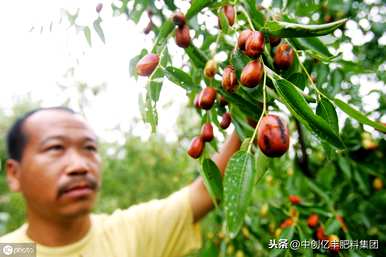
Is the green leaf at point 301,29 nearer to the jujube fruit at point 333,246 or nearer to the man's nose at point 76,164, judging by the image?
the jujube fruit at point 333,246

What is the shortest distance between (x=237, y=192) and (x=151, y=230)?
0.91 metres

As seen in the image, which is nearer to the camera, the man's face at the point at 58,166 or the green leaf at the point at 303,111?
the green leaf at the point at 303,111

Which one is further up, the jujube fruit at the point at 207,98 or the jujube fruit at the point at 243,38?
the jujube fruit at the point at 243,38

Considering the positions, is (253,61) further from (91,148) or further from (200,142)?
(91,148)

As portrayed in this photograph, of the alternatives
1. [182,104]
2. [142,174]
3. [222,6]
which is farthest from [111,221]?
[142,174]

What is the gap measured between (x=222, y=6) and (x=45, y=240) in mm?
902

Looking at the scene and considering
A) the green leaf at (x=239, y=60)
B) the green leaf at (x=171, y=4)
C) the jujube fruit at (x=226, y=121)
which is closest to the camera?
the green leaf at (x=239, y=60)

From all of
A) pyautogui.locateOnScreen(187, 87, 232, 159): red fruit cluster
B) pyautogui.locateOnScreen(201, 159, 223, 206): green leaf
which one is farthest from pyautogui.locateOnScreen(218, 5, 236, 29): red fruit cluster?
pyautogui.locateOnScreen(201, 159, 223, 206): green leaf

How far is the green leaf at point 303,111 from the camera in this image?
527mm

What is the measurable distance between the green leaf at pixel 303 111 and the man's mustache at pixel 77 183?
0.81m

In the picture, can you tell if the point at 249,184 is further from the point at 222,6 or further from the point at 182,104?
the point at 182,104

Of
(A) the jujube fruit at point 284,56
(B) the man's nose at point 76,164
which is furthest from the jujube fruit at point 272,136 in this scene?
(B) the man's nose at point 76,164

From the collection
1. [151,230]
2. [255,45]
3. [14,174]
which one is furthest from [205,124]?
[14,174]

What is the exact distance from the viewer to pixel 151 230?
1.36 m
